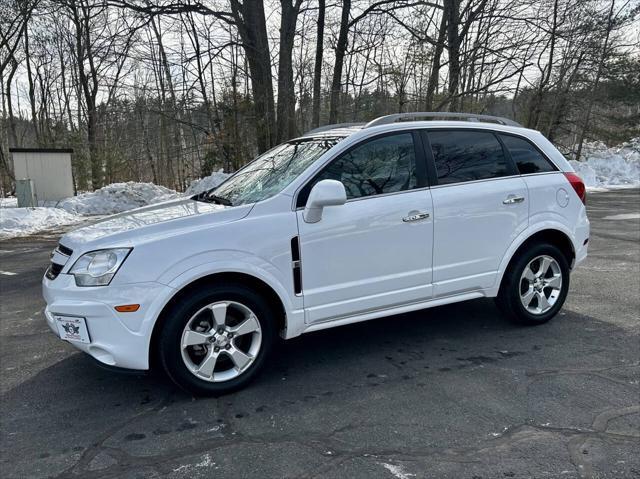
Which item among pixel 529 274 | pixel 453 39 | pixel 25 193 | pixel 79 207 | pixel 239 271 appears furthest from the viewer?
pixel 453 39

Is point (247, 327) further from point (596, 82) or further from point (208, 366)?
point (596, 82)

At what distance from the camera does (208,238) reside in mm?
3273

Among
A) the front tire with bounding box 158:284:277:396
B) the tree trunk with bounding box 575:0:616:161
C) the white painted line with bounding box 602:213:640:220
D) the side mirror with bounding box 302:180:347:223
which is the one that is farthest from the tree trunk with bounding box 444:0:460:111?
the front tire with bounding box 158:284:277:396

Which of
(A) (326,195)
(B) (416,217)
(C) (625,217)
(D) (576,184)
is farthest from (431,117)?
(C) (625,217)

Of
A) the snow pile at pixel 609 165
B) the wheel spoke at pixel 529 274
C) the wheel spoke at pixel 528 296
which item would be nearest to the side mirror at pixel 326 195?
the wheel spoke at pixel 529 274

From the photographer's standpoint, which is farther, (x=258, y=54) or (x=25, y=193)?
(x=258, y=54)

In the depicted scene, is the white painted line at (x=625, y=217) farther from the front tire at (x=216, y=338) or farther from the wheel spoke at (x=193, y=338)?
→ the wheel spoke at (x=193, y=338)

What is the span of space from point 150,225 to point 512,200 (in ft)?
9.76

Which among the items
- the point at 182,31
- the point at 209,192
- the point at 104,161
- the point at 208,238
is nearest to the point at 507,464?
the point at 208,238

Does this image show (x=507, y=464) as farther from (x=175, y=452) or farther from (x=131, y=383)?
(x=131, y=383)

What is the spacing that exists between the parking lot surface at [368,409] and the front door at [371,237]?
1.90 ft

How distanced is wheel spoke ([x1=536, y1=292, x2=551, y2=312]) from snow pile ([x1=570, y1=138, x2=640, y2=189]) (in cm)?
1792

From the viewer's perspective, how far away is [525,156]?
15.0ft

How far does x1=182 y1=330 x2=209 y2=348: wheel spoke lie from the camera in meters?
3.24
